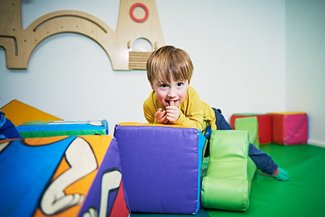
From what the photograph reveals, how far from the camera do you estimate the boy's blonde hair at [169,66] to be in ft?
3.01

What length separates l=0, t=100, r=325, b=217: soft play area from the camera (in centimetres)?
48

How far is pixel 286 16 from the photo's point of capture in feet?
7.53

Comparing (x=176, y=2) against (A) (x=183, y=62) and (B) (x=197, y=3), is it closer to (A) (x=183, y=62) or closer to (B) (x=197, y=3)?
(B) (x=197, y=3)

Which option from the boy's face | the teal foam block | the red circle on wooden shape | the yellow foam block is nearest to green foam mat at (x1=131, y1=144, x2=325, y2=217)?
the teal foam block

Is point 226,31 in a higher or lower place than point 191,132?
higher

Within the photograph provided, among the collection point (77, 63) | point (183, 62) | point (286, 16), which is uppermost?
point (286, 16)

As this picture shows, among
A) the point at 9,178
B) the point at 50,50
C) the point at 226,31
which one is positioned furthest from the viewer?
the point at 226,31

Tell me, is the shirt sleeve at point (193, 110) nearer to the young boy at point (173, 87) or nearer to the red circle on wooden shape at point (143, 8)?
the young boy at point (173, 87)

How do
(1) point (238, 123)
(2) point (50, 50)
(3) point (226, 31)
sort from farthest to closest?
(3) point (226, 31)
(2) point (50, 50)
(1) point (238, 123)

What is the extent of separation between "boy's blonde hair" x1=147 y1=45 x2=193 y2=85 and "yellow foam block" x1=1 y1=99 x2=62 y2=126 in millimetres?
1121

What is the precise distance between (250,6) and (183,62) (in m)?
1.69

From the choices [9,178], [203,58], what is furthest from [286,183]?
[203,58]

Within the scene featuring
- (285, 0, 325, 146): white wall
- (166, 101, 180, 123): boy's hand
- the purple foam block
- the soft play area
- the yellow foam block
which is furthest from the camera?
(285, 0, 325, 146): white wall

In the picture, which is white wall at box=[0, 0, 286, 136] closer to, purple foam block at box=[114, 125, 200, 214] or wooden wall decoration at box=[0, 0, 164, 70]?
wooden wall decoration at box=[0, 0, 164, 70]
